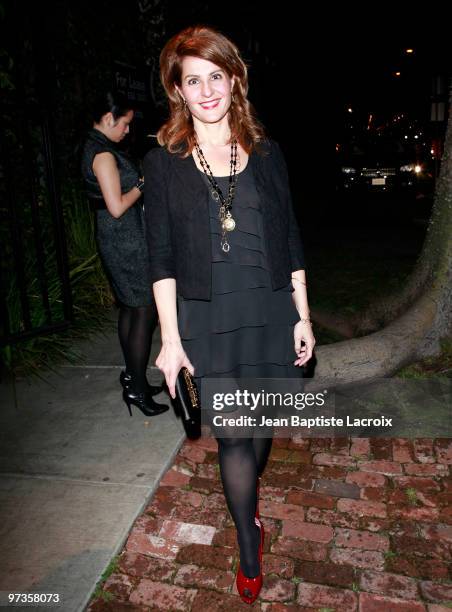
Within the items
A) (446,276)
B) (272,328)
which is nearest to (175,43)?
(272,328)

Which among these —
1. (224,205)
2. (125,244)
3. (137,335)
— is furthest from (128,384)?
(224,205)

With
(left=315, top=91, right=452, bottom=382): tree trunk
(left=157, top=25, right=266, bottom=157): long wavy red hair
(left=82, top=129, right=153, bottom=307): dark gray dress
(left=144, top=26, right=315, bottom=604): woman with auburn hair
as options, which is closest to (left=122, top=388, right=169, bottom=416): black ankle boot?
(left=82, top=129, right=153, bottom=307): dark gray dress

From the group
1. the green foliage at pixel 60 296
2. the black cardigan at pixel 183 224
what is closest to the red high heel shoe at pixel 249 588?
the black cardigan at pixel 183 224

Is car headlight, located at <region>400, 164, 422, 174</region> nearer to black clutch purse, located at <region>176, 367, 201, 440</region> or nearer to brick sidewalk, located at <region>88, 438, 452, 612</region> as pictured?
brick sidewalk, located at <region>88, 438, 452, 612</region>

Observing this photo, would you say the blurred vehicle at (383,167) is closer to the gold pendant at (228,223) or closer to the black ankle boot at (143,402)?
the black ankle boot at (143,402)

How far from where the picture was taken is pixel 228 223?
1997 mm

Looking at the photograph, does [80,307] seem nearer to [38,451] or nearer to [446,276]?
[38,451]

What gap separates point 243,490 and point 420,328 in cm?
256

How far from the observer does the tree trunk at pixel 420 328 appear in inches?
157

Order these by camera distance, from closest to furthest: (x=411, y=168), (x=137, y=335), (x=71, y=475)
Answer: (x=71, y=475)
(x=137, y=335)
(x=411, y=168)

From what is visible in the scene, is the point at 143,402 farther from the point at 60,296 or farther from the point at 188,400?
the point at 60,296

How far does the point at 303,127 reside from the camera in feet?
70.6

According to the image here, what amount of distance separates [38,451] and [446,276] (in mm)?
3122

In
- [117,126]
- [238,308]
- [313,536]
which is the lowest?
[313,536]
